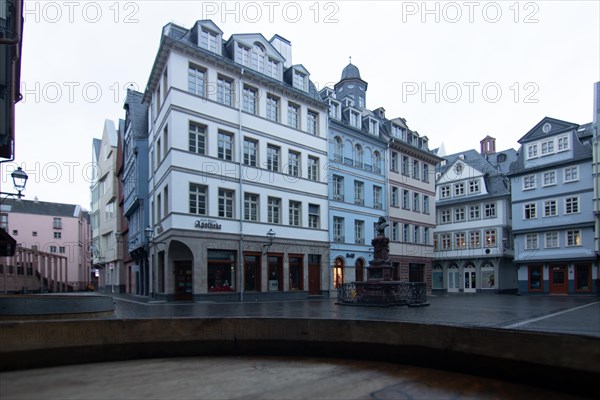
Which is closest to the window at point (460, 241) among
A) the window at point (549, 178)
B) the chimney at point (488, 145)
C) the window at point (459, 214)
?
the window at point (459, 214)

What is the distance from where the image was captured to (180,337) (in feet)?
29.7

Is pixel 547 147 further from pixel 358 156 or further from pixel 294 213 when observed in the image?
pixel 294 213

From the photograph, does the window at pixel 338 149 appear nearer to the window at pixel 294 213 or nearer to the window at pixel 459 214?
the window at pixel 294 213

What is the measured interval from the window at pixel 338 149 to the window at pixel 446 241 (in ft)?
72.3

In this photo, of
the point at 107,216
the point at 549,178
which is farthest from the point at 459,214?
the point at 107,216

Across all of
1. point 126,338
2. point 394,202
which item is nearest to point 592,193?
point 394,202

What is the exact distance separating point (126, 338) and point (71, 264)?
255ft

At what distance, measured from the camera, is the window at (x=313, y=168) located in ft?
105

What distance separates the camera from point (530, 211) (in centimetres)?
4272

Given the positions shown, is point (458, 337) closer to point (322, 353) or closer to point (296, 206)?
point (322, 353)

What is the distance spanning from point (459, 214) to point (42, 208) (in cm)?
6747

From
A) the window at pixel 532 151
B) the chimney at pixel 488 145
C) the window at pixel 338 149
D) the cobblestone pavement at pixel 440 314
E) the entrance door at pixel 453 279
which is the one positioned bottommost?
the entrance door at pixel 453 279

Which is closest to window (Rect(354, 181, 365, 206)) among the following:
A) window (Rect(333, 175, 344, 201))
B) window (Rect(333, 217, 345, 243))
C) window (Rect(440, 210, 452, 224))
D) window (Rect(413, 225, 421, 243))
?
window (Rect(333, 175, 344, 201))

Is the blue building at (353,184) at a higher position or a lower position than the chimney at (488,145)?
lower
